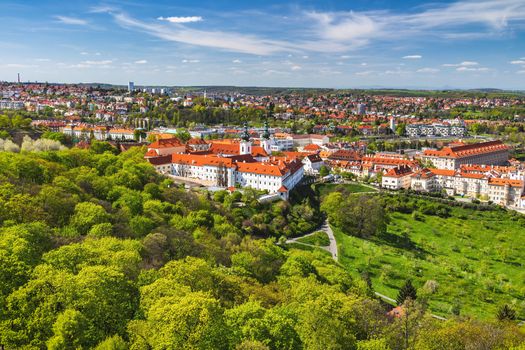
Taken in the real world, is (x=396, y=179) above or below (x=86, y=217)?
below

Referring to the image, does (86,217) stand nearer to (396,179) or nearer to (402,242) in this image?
(402,242)

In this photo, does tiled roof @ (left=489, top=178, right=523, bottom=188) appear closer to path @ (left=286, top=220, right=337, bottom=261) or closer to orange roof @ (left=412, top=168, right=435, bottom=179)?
orange roof @ (left=412, top=168, right=435, bottom=179)

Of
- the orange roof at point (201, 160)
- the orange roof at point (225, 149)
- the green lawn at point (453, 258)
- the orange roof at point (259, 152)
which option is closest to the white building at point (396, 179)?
the green lawn at point (453, 258)

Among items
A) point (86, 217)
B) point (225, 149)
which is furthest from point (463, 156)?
point (86, 217)

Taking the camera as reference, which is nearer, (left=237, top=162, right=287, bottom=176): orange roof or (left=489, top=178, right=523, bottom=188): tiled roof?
(left=237, top=162, right=287, bottom=176): orange roof

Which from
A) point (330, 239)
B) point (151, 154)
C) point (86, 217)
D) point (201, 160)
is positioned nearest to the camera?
point (86, 217)

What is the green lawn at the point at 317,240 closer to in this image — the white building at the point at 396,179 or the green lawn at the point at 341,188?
the green lawn at the point at 341,188

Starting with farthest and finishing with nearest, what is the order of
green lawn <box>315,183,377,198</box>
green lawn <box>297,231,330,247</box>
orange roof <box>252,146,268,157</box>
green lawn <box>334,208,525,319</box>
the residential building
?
the residential building, orange roof <box>252,146,268,157</box>, green lawn <box>315,183,377,198</box>, green lawn <box>297,231,330,247</box>, green lawn <box>334,208,525,319</box>

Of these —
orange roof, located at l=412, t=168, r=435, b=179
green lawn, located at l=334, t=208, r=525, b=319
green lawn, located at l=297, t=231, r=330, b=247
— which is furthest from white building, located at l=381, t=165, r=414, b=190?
green lawn, located at l=297, t=231, r=330, b=247
